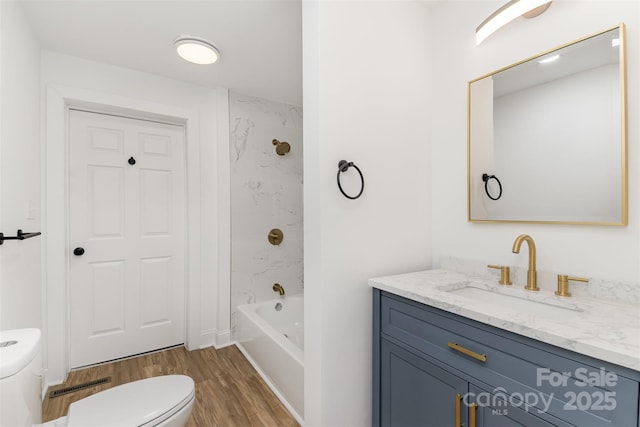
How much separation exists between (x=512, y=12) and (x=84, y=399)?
2445 millimetres

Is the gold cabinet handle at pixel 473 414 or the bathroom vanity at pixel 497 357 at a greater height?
the bathroom vanity at pixel 497 357

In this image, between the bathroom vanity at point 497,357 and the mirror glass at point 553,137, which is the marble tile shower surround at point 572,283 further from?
the mirror glass at point 553,137

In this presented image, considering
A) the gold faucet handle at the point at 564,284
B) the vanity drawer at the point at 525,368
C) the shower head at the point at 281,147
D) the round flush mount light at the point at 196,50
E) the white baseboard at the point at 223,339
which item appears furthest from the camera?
the shower head at the point at 281,147

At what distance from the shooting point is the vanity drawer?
0.73 m

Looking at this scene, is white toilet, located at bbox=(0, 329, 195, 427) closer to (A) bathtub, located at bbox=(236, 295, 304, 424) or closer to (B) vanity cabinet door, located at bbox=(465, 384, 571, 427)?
(A) bathtub, located at bbox=(236, 295, 304, 424)

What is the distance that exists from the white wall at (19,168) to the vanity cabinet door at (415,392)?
5.74 feet

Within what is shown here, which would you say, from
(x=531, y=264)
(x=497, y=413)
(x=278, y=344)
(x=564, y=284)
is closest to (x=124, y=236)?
(x=278, y=344)

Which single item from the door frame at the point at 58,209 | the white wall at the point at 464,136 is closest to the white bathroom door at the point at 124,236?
the door frame at the point at 58,209

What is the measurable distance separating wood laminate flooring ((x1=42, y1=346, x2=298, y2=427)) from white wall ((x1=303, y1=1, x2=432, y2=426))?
55cm

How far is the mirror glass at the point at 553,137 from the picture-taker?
3.64 ft

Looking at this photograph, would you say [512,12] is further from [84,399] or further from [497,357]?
[84,399]

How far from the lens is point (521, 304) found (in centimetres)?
125

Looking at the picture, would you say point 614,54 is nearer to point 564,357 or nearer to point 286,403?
point 564,357

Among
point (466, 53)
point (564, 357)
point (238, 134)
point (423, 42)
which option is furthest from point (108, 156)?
point (564, 357)
